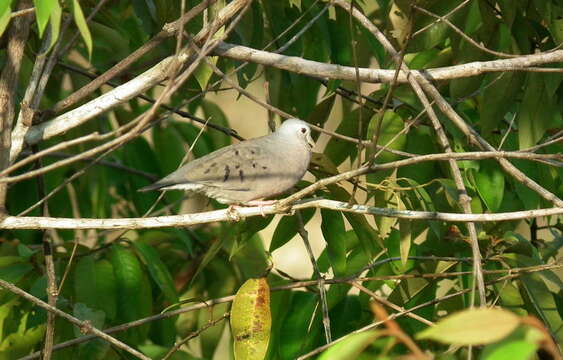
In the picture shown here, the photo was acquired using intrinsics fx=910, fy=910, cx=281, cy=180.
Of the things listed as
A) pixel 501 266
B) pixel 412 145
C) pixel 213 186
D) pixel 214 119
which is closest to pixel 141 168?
pixel 214 119

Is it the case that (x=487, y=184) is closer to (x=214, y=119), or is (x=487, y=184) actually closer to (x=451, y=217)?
(x=451, y=217)

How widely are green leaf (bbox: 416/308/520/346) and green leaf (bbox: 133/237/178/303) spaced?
9.43 feet

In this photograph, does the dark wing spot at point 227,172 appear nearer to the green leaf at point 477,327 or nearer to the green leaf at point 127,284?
the green leaf at point 127,284

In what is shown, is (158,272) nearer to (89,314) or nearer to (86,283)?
(86,283)

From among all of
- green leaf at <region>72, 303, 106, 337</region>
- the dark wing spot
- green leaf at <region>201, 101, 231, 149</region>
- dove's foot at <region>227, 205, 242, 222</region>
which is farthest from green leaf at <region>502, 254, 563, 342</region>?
green leaf at <region>201, 101, 231, 149</region>

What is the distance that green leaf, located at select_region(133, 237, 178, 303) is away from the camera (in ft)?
13.8

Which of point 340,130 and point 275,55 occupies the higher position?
point 275,55

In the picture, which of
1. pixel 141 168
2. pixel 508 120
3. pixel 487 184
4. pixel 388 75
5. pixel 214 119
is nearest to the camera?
pixel 388 75

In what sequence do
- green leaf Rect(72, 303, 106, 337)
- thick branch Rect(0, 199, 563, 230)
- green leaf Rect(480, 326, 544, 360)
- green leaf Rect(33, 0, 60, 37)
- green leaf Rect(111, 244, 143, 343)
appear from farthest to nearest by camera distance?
1. green leaf Rect(111, 244, 143, 343)
2. green leaf Rect(72, 303, 106, 337)
3. thick branch Rect(0, 199, 563, 230)
4. green leaf Rect(33, 0, 60, 37)
5. green leaf Rect(480, 326, 544, 360)

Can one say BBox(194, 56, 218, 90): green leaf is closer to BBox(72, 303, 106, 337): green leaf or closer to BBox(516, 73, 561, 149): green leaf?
BBox(72, 303, 106, 337): green leaf

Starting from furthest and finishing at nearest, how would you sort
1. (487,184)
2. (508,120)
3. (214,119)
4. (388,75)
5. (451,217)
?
1. (214,119)
2. (508,120)
3. (487,184)
4. (388,75)
5. (451,217)

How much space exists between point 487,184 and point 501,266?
16.0 inches

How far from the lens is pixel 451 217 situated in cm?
277

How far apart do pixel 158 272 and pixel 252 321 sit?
1159 mm
